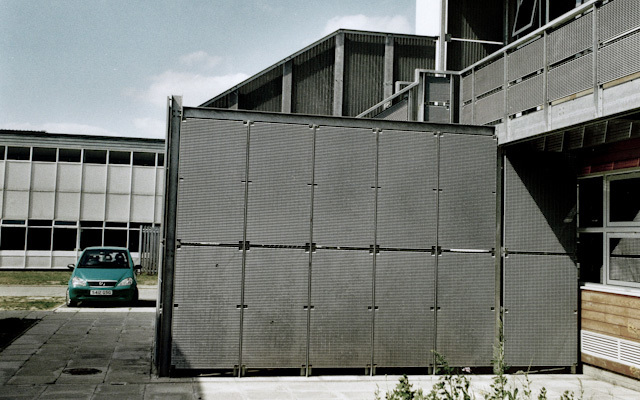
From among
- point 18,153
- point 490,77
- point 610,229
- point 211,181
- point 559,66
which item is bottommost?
point 610,229

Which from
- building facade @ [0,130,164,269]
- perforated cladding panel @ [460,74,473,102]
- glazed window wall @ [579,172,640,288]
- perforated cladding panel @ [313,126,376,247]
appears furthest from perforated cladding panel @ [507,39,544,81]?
building facade @ [0,130,164,269]

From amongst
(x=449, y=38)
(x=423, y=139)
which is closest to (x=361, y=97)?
(x=449, y=38)

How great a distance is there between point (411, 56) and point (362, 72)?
4.41 feet

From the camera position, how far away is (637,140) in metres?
8.73

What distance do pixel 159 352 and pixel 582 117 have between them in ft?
19.8

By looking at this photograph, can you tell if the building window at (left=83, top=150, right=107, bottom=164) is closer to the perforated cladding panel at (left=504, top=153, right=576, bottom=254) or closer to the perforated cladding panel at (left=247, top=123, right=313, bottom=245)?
the perforated cladding panel at (left=247, top=123, right=313, bottom=245)

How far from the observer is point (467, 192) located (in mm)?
9578

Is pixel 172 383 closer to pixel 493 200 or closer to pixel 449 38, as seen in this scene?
pixel 493 200

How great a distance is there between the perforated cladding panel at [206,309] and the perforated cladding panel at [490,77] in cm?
476

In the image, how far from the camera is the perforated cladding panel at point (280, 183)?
8.95 m

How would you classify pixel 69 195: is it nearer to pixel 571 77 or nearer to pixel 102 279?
pixel 102 279

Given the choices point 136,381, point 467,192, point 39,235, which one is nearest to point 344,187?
point 467,192

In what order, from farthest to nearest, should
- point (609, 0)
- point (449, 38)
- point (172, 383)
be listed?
point (449, 38) → point (172, 383) → point (609, 0)

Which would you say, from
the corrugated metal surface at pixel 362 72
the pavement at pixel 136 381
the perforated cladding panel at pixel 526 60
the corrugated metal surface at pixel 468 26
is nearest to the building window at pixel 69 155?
the corrugated metal surface at pixel 362 72
